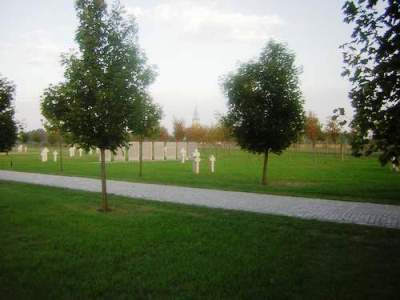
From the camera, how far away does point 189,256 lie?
658cm

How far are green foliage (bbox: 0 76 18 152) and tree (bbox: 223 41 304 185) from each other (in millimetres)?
10229

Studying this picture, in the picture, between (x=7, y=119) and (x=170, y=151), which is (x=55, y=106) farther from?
(x=170, y=151)

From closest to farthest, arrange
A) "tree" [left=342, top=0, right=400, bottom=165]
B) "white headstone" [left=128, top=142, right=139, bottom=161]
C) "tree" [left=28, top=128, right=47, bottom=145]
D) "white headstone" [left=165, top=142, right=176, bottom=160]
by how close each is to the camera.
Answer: "tree" [left=342, top=0, right=400, bottom=165], "white headstone" [left=128, top=142, right=139, bottom=161], "white headstone" [left=165, top=142, right=176, bottom=160], "tree" [left=28, top=128, right=47, bottom=145]

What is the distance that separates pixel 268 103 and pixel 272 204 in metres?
6.57

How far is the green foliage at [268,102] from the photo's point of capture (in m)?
17.2

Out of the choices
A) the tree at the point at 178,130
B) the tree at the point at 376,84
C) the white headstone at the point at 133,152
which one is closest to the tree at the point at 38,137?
the tree at the point at 178,130

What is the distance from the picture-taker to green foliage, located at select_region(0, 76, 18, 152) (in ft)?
57.6

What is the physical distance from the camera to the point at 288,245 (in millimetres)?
7391

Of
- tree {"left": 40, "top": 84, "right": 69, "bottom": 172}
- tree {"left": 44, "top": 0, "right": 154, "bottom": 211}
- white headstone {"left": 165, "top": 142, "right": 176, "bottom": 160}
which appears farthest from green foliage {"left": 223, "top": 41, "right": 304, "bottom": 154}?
white headstone {"left": 165, "top": 142, "right": 176, "bottom": 160}

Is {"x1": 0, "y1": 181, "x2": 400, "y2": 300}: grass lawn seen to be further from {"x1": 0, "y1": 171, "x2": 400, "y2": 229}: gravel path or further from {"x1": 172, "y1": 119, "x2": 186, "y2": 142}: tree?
{"x1": 172, "y1": 119, "x2": 186, "y2": 142}: tree

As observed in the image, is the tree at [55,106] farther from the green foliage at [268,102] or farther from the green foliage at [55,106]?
the green foliage at [268,102]

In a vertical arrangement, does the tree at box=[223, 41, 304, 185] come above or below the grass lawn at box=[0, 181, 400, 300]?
above

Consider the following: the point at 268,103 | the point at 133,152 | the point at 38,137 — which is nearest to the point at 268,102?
the point at 268,103

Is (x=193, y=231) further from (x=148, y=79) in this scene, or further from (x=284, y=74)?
(x=284, y=74)
